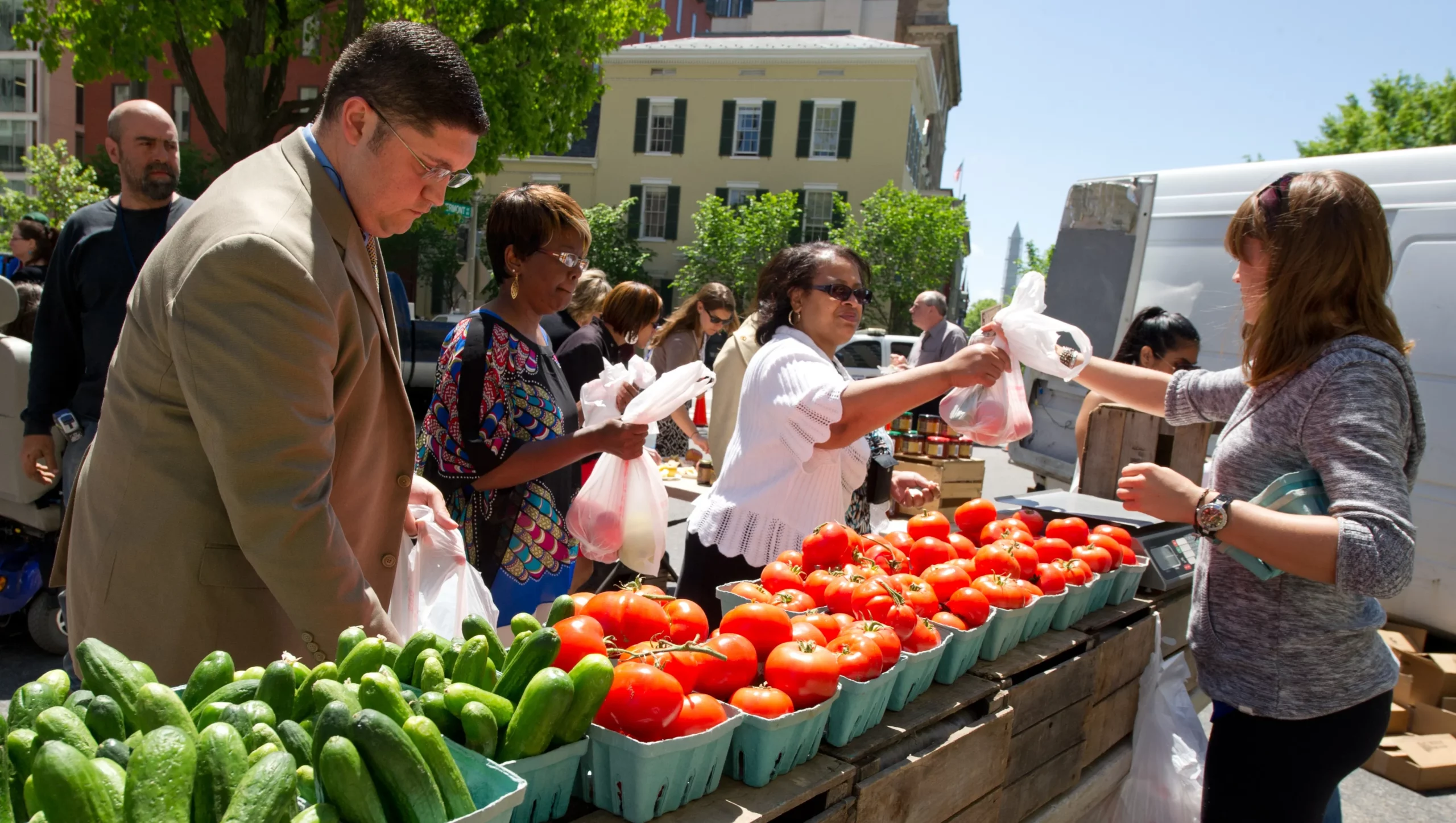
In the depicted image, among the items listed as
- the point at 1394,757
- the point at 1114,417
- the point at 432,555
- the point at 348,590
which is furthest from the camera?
the point at 1394,757

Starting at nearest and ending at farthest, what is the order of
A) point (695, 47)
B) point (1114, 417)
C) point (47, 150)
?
point (1114, 417), point (47, 150), point (695, 47)

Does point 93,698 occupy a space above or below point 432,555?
above

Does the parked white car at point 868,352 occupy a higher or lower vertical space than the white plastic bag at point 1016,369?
lower

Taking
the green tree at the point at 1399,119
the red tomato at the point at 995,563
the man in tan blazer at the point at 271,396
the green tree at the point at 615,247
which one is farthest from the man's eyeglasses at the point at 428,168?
the green tree at the point at 615,247

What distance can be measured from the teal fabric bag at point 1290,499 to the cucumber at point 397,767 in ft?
5.87

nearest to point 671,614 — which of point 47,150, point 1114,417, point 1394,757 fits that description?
point 1114,417

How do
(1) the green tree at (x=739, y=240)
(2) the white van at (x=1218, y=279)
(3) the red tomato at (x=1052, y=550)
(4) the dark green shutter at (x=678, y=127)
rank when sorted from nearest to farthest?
(3) the red tomato at (x=1052, y=550) < (2) the white van at (x=1218, y=279) < (1) the green tree at (x=739, y=240) < (4) the dark green shutter at (x=678, y=127)

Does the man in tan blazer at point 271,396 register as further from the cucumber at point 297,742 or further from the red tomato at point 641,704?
the red tomato at point 641,704

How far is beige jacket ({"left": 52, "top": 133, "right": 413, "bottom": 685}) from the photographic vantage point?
1.52 meters

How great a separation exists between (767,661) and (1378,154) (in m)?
5.61

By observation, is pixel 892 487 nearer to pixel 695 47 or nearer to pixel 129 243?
pixel 129 243

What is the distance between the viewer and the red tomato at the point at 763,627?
5.80ft

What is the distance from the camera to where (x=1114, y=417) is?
371 cm

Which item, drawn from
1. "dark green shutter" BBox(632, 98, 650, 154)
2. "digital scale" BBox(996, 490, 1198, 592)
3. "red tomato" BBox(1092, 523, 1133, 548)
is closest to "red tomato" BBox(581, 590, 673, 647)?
"red tomato" BBox(1092, 523, 1133, 548)
